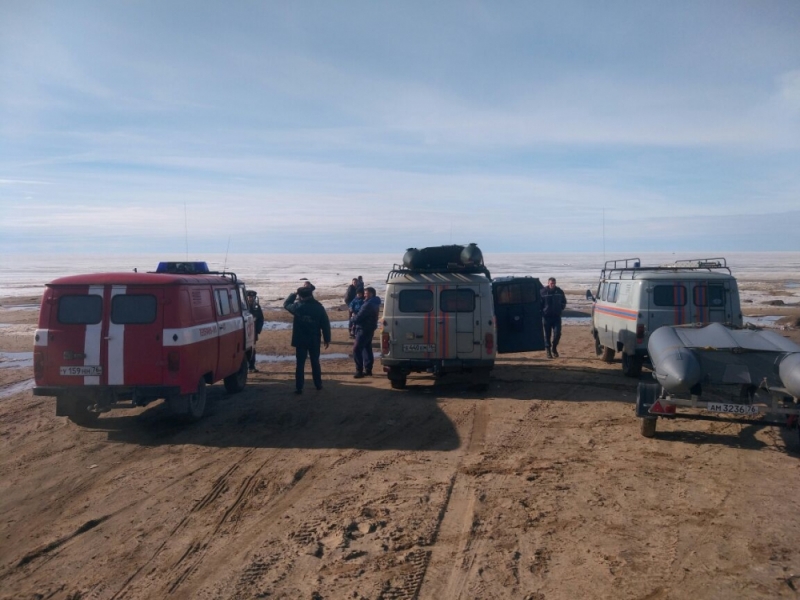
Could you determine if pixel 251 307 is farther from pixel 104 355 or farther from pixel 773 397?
pixel 773 397

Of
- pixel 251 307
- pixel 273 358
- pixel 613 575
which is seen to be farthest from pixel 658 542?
pixel 273 358

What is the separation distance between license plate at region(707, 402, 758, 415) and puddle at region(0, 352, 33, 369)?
1357 centimetres

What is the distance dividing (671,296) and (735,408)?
4.76 meters

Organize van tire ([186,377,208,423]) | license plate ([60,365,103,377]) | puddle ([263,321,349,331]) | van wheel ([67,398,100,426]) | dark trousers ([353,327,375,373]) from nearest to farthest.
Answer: license plate ([60,365,103,377]) < van wheel ([67,398,100,426]) < van tire ([186,377,208,423]) < dark trousers ([353,327,375,373]) < puddle ([263,321,349,331])

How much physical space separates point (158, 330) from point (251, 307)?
17.7ft

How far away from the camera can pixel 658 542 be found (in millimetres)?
5301

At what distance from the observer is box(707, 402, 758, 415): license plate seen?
7789mm

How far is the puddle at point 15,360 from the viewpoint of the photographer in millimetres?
14612

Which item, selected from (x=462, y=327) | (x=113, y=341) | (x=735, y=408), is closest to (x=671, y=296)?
(x=462, y=327)

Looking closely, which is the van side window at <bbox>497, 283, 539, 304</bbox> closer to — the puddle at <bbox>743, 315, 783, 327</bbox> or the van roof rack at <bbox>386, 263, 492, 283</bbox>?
the van roof rack at <bbox>386, 263, 492, 283</bbox>

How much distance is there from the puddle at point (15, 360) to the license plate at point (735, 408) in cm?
1357

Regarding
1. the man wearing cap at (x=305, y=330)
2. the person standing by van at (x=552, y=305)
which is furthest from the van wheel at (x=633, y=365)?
the man wearing cap at (x=305, y=330)

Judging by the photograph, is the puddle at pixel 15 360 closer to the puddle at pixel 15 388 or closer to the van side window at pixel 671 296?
the puddle at pixel 15 388

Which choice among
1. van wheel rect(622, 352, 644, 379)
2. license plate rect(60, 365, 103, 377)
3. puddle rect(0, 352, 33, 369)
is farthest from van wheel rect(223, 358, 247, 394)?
van wheel rect(622, 352, 644, 379)
